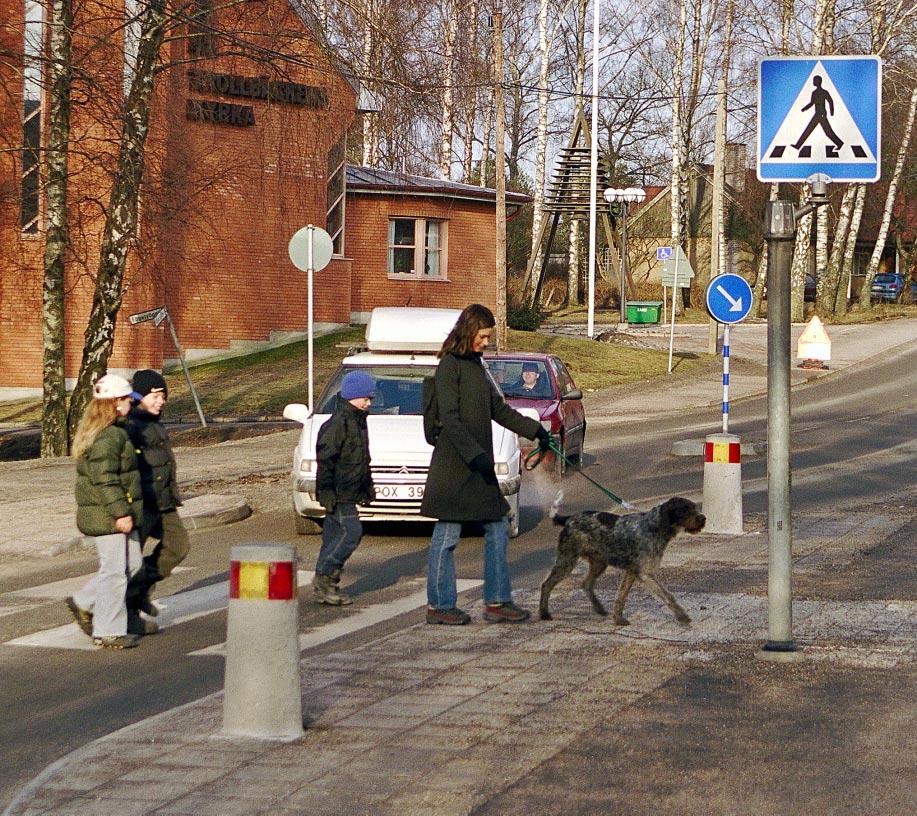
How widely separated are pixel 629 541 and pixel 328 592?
7.66 feet

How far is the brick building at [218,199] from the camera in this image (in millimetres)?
18734

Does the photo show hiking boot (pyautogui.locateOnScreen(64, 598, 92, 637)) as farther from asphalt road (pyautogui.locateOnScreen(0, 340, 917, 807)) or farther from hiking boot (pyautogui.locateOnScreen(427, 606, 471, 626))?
hiking boot (pyautogui.locateOnScreen(427, 606, 471, 626))

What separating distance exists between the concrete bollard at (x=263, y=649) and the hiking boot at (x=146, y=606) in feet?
9.55

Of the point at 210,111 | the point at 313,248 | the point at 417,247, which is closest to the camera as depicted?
the point at 313,248

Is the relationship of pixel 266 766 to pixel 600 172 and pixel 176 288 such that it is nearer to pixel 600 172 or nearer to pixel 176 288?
pixel 176 288

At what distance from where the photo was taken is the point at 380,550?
12.3 m

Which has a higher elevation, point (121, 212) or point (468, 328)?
point (121, 212)

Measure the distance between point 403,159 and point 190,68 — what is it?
161 inches

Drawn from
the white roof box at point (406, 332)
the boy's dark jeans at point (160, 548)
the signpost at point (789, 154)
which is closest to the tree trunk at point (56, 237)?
the white roof box at point (406, 332)

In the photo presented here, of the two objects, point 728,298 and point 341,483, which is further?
point 728,298

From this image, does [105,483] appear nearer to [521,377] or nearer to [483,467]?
[483,467]

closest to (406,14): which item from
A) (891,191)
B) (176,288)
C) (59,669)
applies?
(59,669)

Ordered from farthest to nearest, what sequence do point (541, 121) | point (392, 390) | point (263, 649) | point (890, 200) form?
1. point (890, 200)
2. point (541, 121)
3. point (392, 390)
4. point (263, 649)

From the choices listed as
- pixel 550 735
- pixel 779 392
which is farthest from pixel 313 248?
pixel 550 735
